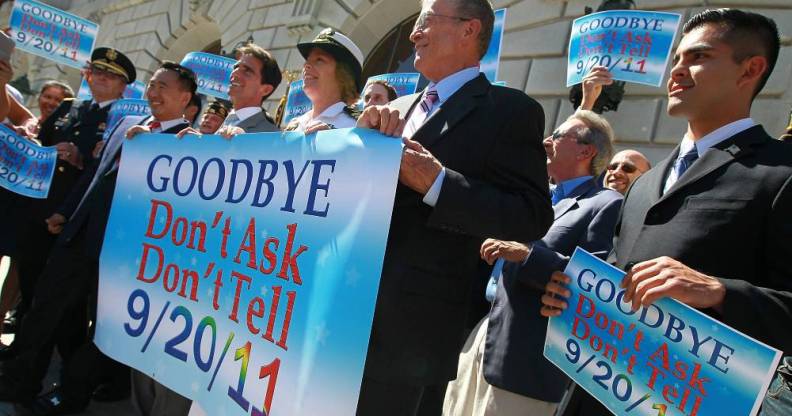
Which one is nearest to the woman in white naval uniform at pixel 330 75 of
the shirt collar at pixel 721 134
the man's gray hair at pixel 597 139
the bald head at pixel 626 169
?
the man's gray hair at pixel 597 139

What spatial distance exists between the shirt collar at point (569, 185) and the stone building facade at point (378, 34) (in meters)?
3.10

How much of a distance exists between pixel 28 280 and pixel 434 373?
11.0 ft

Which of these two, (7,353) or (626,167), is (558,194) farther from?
(7,353)

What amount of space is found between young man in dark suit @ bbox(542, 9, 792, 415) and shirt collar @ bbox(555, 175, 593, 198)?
2.90ft

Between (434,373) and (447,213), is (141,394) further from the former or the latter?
(447,213)

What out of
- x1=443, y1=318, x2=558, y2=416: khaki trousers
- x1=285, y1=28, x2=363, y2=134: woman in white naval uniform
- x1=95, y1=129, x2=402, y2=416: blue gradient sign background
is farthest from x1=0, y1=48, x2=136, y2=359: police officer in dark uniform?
x1=443, y1=318, x2=558, y2=416: khaki trousers

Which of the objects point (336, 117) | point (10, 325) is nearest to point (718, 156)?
point (336, 117)

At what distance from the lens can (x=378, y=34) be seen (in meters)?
9.47

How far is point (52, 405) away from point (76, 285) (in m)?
0.58

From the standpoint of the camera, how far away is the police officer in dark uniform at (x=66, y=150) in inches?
151

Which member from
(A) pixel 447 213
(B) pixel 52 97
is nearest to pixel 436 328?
(A) pixel 447 213

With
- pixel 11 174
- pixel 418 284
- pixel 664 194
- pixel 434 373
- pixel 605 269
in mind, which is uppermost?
pixel 664 194

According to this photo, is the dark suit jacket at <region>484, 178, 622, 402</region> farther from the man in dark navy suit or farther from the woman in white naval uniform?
the woman in white naval uniform

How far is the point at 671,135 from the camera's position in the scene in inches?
214
